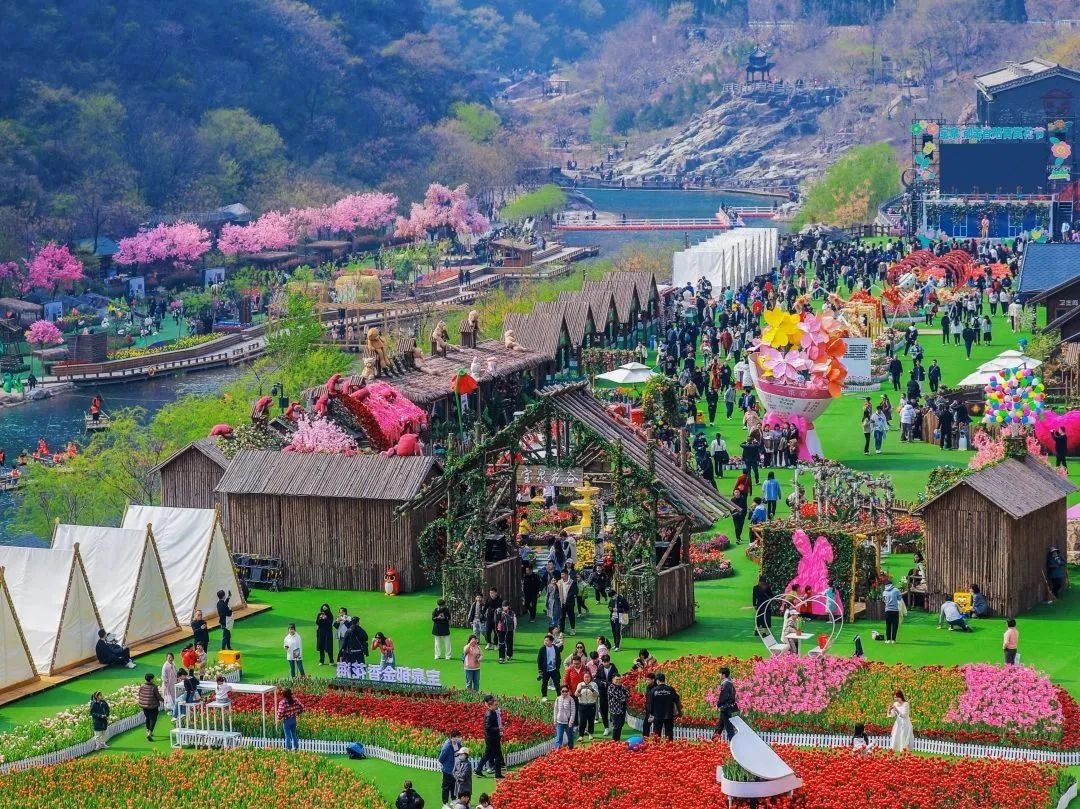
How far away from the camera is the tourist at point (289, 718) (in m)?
32.6

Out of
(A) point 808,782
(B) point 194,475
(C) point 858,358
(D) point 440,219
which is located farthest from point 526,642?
(D) point 440,219

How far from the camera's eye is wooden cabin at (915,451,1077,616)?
1523 inches

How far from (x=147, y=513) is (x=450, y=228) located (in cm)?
11688

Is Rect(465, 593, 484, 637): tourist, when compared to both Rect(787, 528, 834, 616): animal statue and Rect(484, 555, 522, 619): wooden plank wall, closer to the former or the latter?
Rect(484, 555, 522, 619): wooden plank wall

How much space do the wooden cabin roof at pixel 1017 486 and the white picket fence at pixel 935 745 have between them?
755 cm

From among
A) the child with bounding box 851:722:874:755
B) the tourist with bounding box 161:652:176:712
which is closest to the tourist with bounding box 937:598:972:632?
the child with bounding box 851:722:874:755

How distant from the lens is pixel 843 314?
2768 inches

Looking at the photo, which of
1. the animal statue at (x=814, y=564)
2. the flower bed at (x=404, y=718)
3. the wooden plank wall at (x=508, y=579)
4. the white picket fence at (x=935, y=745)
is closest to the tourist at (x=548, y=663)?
the flower bed at (x=404, y=718)

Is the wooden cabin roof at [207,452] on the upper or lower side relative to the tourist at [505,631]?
upper

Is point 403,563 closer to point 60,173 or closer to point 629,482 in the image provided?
point 629,482

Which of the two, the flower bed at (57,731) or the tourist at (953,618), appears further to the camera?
the tourist at (953,618)

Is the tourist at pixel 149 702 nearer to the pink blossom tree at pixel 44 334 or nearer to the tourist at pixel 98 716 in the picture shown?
the tourist at pixel 98 716

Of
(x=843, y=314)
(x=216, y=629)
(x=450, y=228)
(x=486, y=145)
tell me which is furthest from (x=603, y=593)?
(x=486, y=145)

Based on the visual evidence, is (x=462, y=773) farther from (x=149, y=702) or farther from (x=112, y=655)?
(x=112, y=655)
